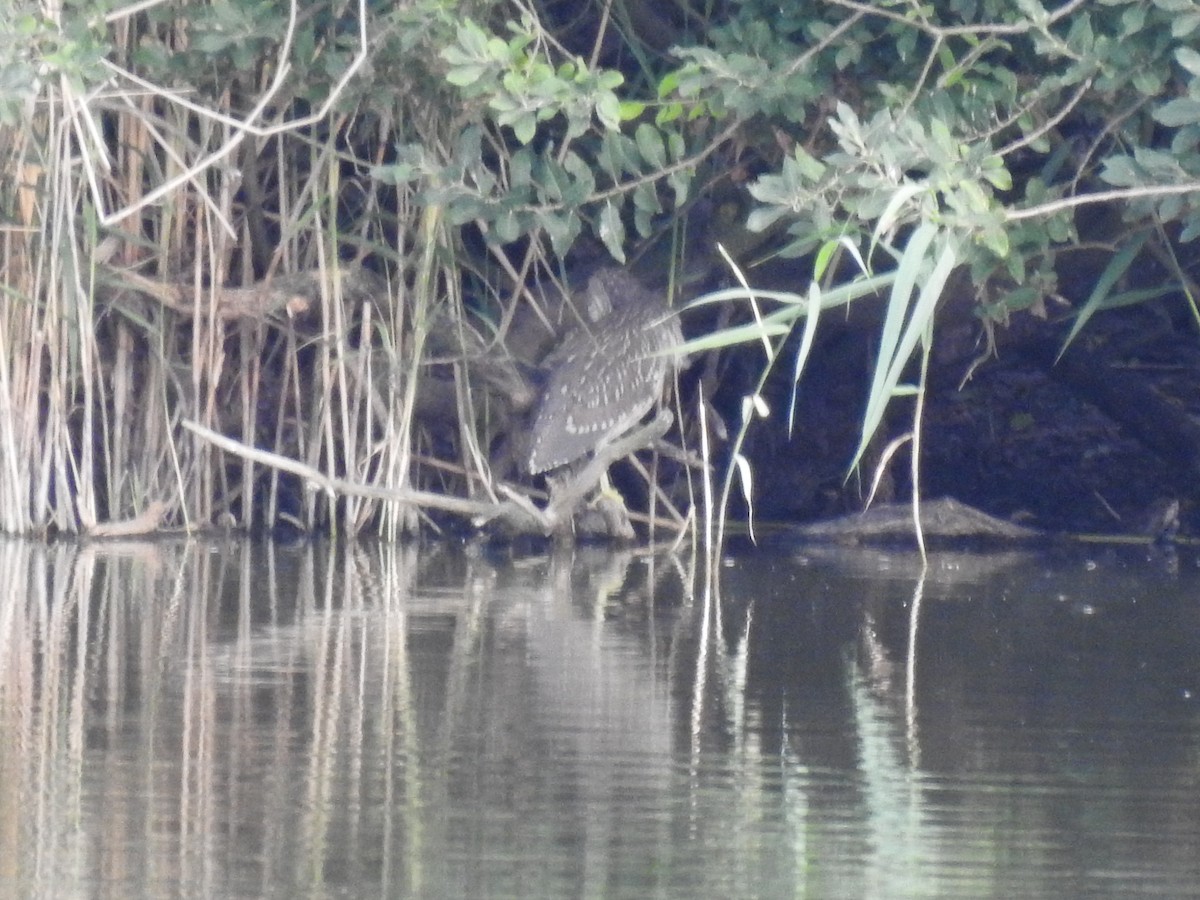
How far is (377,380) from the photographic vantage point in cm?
699

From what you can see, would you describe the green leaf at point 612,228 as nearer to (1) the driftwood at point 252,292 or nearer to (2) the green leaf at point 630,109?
(2) the green leaf at point 630,109

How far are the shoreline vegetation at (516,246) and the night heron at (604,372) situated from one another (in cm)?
12

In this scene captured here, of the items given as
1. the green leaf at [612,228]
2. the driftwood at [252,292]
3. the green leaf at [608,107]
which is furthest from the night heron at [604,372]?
the green leaf at [608,107]

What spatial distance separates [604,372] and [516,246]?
0.67m

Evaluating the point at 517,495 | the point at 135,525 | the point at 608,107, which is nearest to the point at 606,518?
the point at 517,495

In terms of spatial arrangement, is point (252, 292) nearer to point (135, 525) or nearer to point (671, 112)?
point (135, 525)

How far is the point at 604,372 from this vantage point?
278 inches

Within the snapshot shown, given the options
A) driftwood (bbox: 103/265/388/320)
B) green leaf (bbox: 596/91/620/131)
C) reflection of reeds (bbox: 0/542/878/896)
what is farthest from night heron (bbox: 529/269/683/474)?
green leaf (bbox: 596/91/620/131)

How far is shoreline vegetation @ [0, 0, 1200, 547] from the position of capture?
5.32 m

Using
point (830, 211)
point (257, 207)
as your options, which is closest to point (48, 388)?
point (257, 207)

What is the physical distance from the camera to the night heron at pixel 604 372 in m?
6.95

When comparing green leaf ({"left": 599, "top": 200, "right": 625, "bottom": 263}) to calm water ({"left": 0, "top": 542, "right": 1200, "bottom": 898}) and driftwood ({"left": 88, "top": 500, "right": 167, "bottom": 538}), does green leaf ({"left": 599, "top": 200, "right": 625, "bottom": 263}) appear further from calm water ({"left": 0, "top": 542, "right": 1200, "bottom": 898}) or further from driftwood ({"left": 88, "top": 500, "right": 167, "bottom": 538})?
driftwood ({"left": 88, "top": 500, "right": 167, "bottom": 538})

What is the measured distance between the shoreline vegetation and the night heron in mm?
120

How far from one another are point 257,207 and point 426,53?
4.12ft
